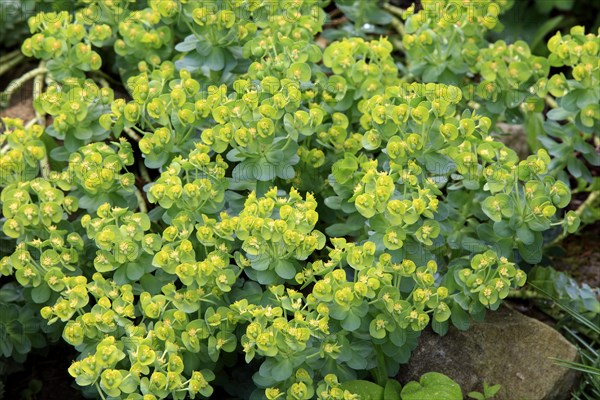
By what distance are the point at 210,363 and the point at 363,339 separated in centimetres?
42

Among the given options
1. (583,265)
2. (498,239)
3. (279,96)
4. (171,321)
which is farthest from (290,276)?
(583,265)

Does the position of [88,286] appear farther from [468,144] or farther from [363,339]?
[468,144]

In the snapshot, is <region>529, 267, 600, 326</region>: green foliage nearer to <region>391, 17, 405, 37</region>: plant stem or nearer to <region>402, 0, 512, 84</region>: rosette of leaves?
<region>402, 0, 512, 84</region>: rosette of leaves

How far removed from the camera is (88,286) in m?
2.36

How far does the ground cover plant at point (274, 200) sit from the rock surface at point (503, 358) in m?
0.14

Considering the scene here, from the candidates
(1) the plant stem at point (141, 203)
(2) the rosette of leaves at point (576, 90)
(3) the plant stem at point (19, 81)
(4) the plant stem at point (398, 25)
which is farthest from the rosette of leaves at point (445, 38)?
(3) the plant stem at point (19, 81)

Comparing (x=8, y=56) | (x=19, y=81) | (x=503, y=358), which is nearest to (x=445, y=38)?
(x=503, y=358)

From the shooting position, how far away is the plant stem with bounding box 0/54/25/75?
3.60 meters

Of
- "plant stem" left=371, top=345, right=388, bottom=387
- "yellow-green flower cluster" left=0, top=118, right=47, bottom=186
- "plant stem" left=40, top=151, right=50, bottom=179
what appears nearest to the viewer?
"plant stem" left=371, top=345, right=388, bottom=387

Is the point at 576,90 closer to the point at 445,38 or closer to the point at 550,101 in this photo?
the point at 445,38

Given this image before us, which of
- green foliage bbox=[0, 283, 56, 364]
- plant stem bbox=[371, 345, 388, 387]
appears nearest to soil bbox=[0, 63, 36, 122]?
green foliage bbox=[0, 283, 56, 364]

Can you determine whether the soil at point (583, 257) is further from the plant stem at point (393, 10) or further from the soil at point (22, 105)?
the soil at point (22, 105)

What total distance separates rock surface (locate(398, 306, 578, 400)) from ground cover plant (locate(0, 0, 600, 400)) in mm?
138

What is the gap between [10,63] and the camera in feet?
11.9
